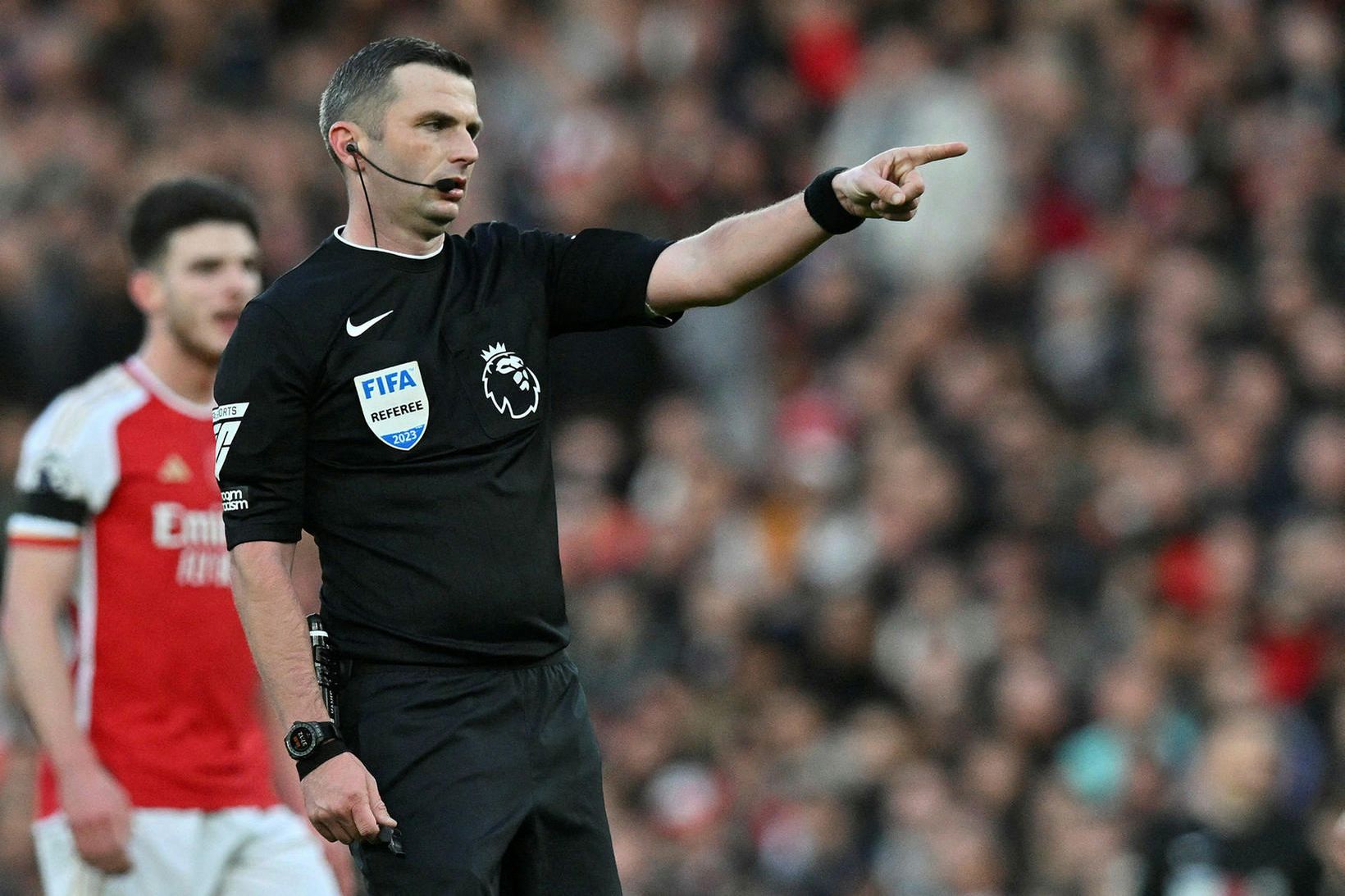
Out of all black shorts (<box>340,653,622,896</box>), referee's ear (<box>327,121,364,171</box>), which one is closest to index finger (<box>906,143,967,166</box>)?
referee's ear (<box>327,121,364,171</box>)

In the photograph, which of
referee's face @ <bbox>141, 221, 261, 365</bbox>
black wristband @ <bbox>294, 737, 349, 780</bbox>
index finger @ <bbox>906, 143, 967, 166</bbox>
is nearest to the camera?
index finger @ <bbox>906, 143, 967, 166</bbox>

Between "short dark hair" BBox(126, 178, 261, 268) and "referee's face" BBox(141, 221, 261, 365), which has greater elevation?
"short dark hair" BBox(126, 178, 261, 268)

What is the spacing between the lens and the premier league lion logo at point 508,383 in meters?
4.96

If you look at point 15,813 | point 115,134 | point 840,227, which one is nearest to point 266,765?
point 840,227

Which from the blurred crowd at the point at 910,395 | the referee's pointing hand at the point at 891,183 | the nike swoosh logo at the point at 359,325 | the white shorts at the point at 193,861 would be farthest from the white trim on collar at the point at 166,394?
the blurred crowd at the point at 910,395

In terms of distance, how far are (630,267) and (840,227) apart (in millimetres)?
538

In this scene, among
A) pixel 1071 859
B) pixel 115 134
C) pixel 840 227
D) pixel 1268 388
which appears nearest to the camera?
pixel 840 227

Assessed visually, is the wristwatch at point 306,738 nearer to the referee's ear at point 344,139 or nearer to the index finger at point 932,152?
the referee's ear at point 344,139

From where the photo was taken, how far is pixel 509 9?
16516 mm

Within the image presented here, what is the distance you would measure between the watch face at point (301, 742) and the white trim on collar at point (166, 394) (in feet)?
6.40

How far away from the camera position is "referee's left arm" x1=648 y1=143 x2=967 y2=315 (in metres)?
4.66

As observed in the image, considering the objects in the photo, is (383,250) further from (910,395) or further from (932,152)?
(910,395)

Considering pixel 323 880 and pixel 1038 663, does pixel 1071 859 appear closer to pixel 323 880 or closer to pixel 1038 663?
pixel 1038 663

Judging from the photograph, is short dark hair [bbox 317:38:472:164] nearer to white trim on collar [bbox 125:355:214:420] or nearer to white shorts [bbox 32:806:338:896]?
white trim on collar [bbox 125:355:214:420]
